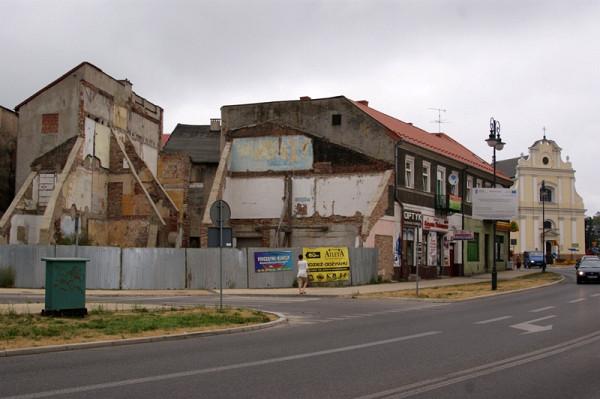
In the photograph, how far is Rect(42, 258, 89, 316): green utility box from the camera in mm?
15545

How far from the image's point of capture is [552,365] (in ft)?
34.0

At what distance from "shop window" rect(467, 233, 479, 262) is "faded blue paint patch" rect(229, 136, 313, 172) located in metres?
14.2

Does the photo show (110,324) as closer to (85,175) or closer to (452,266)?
(85,175)

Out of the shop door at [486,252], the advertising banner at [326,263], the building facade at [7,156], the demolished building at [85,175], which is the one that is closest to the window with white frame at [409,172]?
the advertising banner at [326,263]

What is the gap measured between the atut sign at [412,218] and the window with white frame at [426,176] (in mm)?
1901

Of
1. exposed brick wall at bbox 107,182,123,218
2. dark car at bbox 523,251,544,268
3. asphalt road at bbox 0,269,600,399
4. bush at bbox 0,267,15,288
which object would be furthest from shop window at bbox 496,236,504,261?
asphalt road at bbox 0,269,600,399

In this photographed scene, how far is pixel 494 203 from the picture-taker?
41938 mm

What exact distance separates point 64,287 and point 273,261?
17256 millimetres

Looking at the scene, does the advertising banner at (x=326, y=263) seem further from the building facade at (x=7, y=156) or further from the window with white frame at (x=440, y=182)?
the building facade at (x=7, y=156)

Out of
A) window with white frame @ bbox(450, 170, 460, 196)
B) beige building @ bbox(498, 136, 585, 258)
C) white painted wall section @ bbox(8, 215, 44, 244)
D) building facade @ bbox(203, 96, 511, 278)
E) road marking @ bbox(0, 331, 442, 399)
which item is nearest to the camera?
road marking @ bbox(0, 331, 442, 399)

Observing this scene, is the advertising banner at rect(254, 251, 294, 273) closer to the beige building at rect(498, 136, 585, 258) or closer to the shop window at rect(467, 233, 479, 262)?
the shop window at rect(467, 233, 479, 262)

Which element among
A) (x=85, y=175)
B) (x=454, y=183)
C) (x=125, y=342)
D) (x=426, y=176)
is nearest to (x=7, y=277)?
(x=85, y=175)

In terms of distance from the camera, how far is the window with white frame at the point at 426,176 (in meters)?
41.4

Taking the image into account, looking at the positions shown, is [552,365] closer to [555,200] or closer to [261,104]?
[261,104]
